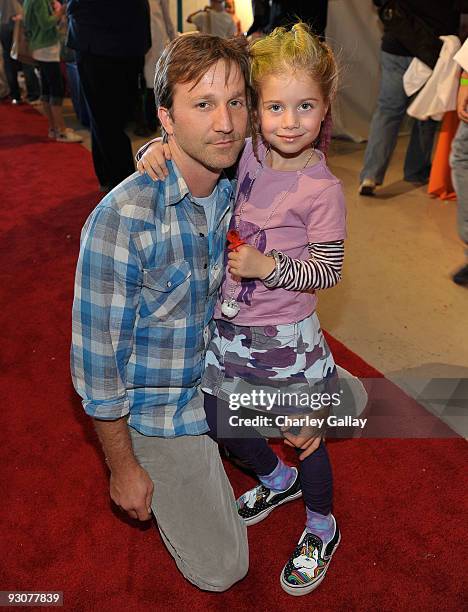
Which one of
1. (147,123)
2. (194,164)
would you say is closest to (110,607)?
(194,164)

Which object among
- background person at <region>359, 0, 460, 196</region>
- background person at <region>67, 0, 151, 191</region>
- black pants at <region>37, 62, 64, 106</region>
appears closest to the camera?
background person at <region>359, 0, 460, 196</region>

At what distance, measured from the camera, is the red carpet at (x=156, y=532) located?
175 centimetres

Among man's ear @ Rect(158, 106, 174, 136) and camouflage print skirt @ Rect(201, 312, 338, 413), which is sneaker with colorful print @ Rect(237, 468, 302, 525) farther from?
man's ear @ Rect(158, 106, 174, 136)

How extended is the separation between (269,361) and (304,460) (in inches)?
12.0

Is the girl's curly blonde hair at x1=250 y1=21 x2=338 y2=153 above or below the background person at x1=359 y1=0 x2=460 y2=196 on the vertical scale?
above

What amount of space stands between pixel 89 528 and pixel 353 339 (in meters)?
1.45

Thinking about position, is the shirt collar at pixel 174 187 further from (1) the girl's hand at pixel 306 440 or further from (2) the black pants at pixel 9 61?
(2) the black pants at pixel 9 61

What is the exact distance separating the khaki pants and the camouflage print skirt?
201mm

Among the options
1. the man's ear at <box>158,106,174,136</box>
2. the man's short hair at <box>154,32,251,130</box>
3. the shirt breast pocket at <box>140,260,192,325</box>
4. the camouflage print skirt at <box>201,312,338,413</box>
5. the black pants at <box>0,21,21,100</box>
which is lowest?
the black pants at <box>0,21,21,100</box>

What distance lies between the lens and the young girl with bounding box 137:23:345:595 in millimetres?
1475

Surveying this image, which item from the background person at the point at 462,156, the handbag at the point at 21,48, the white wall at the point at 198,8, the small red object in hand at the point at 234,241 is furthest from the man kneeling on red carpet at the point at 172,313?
the white wall at the point at 198,8

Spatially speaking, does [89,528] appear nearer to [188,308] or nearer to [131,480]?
[131,480]

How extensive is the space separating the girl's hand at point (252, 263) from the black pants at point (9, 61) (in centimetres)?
705

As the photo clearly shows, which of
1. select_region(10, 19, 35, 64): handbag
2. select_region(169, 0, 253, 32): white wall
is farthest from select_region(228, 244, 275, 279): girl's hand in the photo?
select_region(169, 0, 253, 32): white wall
